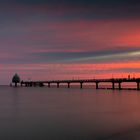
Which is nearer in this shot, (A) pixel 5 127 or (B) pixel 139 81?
(A) pixel 5 127

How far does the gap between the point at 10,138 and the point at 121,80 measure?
107 metres

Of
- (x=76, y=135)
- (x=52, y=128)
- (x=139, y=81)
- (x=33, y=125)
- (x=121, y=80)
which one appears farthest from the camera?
(x=121, y=80)

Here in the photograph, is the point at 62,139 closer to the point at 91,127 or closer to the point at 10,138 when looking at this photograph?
the point at 10,138

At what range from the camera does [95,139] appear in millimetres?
24438

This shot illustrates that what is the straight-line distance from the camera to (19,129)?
29562 mm

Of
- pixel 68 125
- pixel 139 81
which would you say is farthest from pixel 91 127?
pixel 139 81

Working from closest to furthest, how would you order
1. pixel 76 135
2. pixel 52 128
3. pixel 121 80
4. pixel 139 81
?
pixel 76 135 < pixel 52 128 < pixel 139 81 < pixel 121 80

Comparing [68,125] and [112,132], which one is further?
[68,125]

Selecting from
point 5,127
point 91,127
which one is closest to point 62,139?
point 91,127

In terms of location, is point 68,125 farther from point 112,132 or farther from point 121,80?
point 121,80

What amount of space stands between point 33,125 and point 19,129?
206 cm

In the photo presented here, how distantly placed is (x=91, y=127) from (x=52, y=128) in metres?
3.72

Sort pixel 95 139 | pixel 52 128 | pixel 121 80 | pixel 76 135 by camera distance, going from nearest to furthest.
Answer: pixel 95 139
pixel 76 135
pixel 52 128
pixel 121 80


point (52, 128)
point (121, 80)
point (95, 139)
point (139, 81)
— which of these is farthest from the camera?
point (121, 80)
